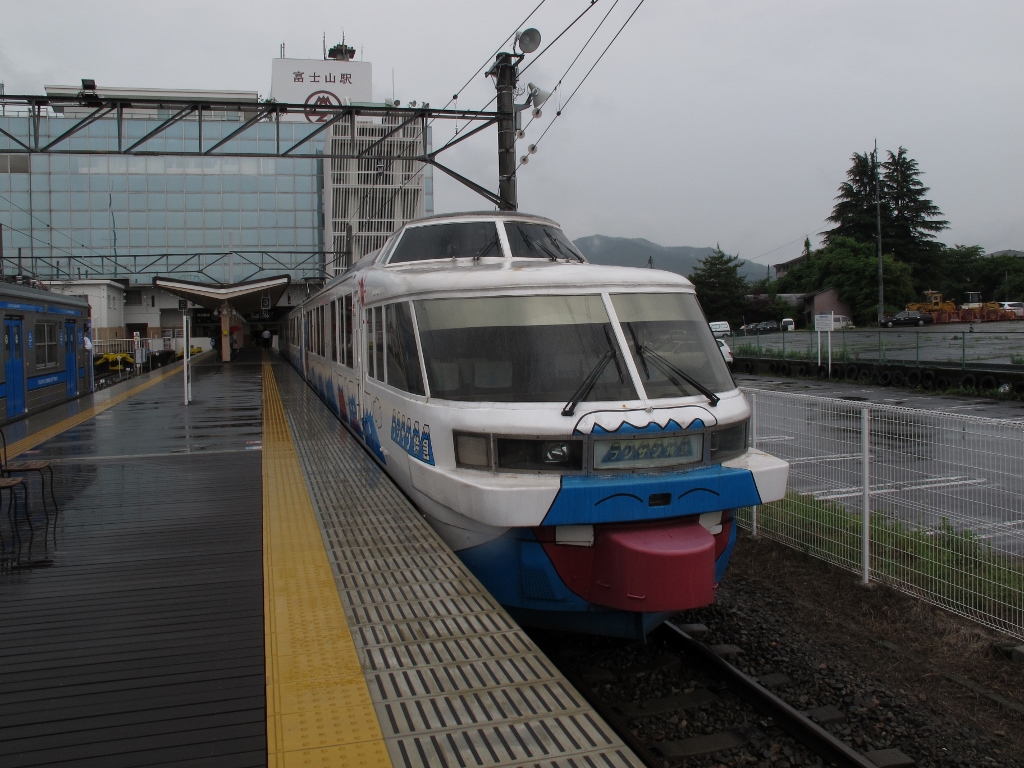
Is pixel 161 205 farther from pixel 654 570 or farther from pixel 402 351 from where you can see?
pixel 654 570

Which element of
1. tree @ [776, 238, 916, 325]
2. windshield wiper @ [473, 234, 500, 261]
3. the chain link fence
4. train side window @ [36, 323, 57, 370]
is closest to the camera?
windshield wiper @ [473, 234, 500, 261]

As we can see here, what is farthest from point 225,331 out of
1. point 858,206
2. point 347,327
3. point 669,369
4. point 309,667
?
point 858,206

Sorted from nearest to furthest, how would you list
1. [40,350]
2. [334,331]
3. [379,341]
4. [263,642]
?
[263,642], [379,341], [334,331], [40,350]

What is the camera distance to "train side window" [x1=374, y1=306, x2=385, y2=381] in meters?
7.29

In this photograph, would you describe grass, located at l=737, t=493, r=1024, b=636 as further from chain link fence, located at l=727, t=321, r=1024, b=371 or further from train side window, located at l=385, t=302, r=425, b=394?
chain link fence, located at l=727, t=321, r=1024, b=371

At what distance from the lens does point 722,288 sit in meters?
61.6

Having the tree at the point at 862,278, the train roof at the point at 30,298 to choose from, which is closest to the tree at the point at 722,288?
the tree at the point at 862,278

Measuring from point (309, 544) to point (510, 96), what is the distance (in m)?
10.2

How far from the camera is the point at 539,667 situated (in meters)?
3.85

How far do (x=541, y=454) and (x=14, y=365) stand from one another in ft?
40.7

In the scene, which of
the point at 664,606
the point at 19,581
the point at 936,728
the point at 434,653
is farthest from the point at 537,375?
the point at 19,581

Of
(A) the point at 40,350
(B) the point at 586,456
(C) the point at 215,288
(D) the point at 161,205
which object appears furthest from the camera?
(D) the point at 161,205

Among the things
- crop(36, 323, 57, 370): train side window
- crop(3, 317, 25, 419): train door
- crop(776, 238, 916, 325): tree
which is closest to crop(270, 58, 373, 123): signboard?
crop(776, 238, 916, 325): tree

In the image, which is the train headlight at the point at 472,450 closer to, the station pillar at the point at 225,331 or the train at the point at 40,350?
the train at the point at 40,350
